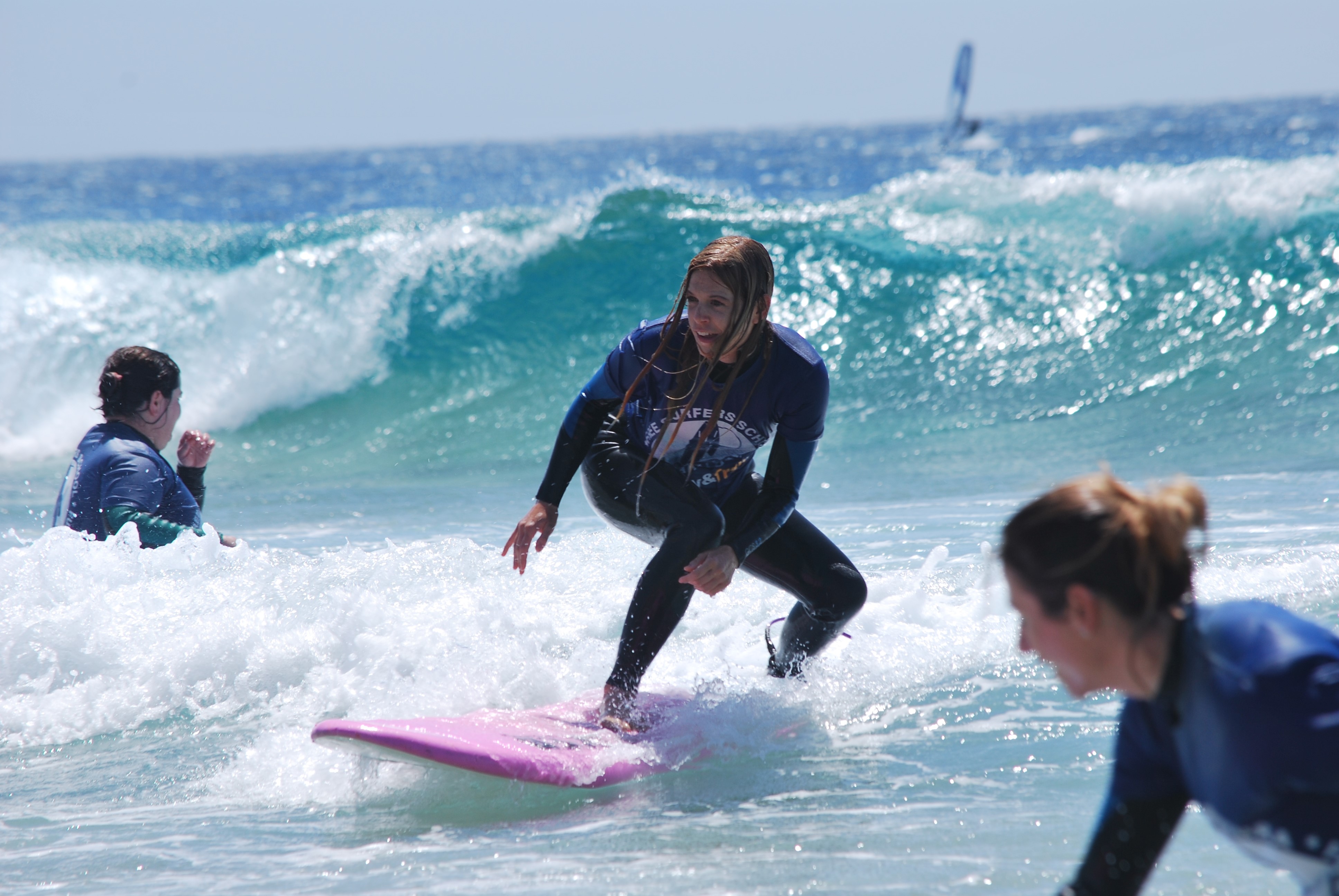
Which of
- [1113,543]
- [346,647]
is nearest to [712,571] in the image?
[346,647]

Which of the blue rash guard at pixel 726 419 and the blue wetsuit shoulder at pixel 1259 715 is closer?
Answer: the blue wetsuit shoulder at pixel 1259 715

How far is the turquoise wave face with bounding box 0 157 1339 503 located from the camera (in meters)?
9.44

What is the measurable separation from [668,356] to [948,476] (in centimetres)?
447

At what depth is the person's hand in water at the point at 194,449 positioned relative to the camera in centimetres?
462

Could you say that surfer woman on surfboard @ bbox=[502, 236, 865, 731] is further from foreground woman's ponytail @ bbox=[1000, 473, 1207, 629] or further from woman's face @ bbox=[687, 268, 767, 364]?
foreground woman's ponytail @ bbox=[1000, 473, 1207, 629]

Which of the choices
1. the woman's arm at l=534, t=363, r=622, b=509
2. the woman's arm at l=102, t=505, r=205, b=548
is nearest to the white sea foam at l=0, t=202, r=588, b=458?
the woman's arm at l=102, t=505, r=205, b=548

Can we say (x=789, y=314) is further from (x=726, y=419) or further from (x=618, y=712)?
(x=618, y=712)

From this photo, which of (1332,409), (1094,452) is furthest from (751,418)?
(1332,409)

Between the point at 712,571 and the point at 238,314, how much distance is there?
977cm

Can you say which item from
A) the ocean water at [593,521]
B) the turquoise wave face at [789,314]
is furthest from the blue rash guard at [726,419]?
the turquoise wave face at [789,314]

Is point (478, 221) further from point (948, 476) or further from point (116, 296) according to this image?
point (948, 476)

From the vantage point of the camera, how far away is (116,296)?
12531 mm

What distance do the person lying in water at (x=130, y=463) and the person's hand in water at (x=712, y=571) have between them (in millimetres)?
2072

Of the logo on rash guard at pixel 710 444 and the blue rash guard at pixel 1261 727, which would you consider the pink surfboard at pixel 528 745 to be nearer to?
the logo on rash guard at pixel 710 444
